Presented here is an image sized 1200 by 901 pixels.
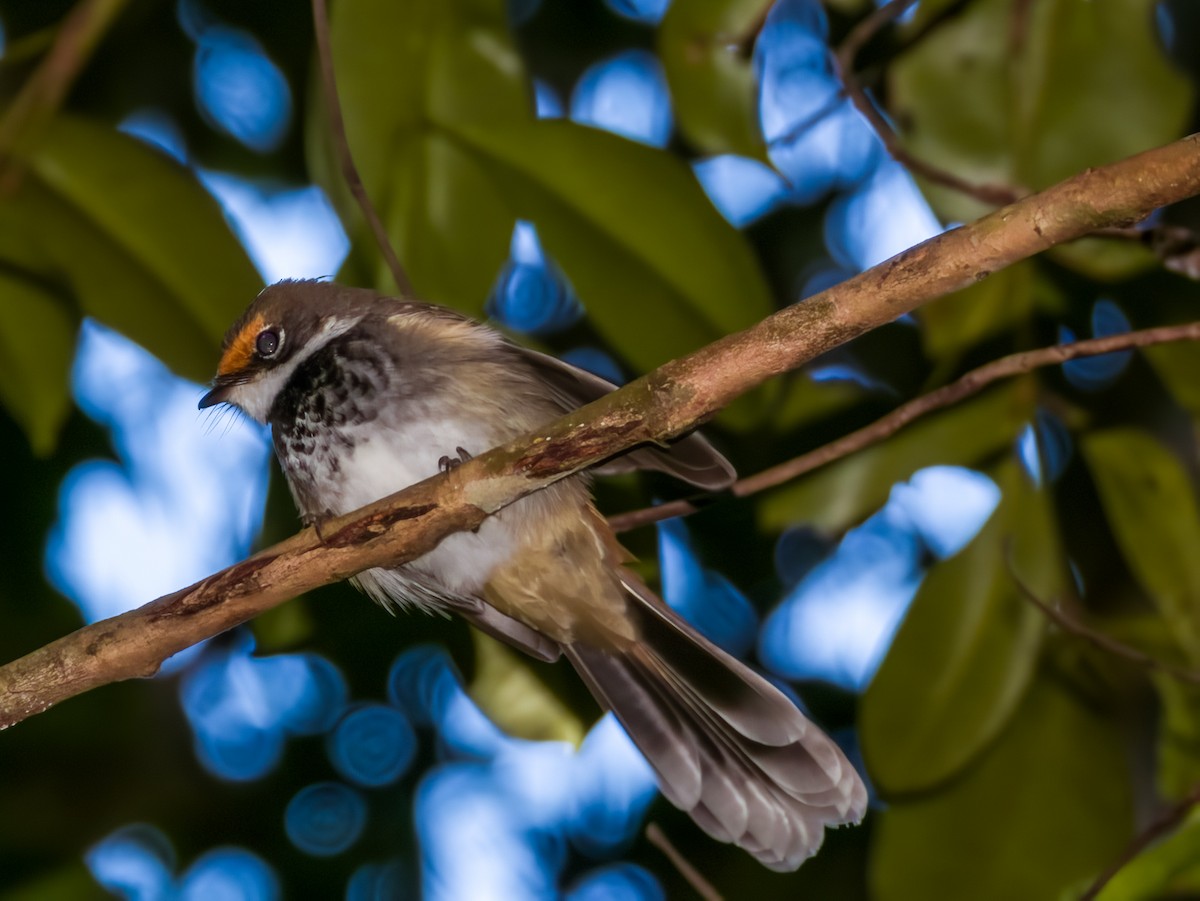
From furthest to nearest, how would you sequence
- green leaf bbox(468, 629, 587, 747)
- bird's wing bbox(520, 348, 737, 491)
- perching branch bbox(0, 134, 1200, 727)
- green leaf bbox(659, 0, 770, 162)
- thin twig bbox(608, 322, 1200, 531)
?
green leaf bbox(468, 629, 587, 747)
green leaf bbox(659, 0, 770, 162)
bird's wing bbox(520, 348, 737, 491)
thin twig bbox(608, 322, 1200, 531)
perching branch bbox(0, 134, 1200, 727)

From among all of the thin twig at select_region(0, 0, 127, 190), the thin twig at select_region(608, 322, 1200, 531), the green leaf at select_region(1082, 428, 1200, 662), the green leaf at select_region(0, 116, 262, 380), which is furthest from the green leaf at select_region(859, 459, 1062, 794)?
the thin twig at select_region(0, 0, 127, 190)

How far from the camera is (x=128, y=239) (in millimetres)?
3232

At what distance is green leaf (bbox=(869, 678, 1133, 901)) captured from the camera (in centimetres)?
321

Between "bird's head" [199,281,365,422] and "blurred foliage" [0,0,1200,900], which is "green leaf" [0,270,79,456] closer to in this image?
"blurred foliage" [0,0,1200,900]

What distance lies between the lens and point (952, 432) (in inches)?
130

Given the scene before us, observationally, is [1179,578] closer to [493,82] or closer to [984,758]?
[984,758]

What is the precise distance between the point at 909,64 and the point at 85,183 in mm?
2082

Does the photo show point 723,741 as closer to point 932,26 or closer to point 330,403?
point 330,403

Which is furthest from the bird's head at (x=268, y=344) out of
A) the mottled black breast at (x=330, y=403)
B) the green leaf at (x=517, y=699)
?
the green leaf at (x=517, y=699)

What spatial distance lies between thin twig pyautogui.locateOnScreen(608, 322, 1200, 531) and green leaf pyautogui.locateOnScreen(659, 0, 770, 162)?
27.8 inches

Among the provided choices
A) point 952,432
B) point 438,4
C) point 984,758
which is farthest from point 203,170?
point 984,758

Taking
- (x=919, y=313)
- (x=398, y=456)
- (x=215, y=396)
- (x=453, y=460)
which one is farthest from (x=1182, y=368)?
(x=215, y=396)

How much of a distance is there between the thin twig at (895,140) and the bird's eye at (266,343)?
168 centimetres

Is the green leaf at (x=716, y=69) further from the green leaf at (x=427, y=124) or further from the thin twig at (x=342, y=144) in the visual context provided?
the thin twig at (x=342, y=144)
